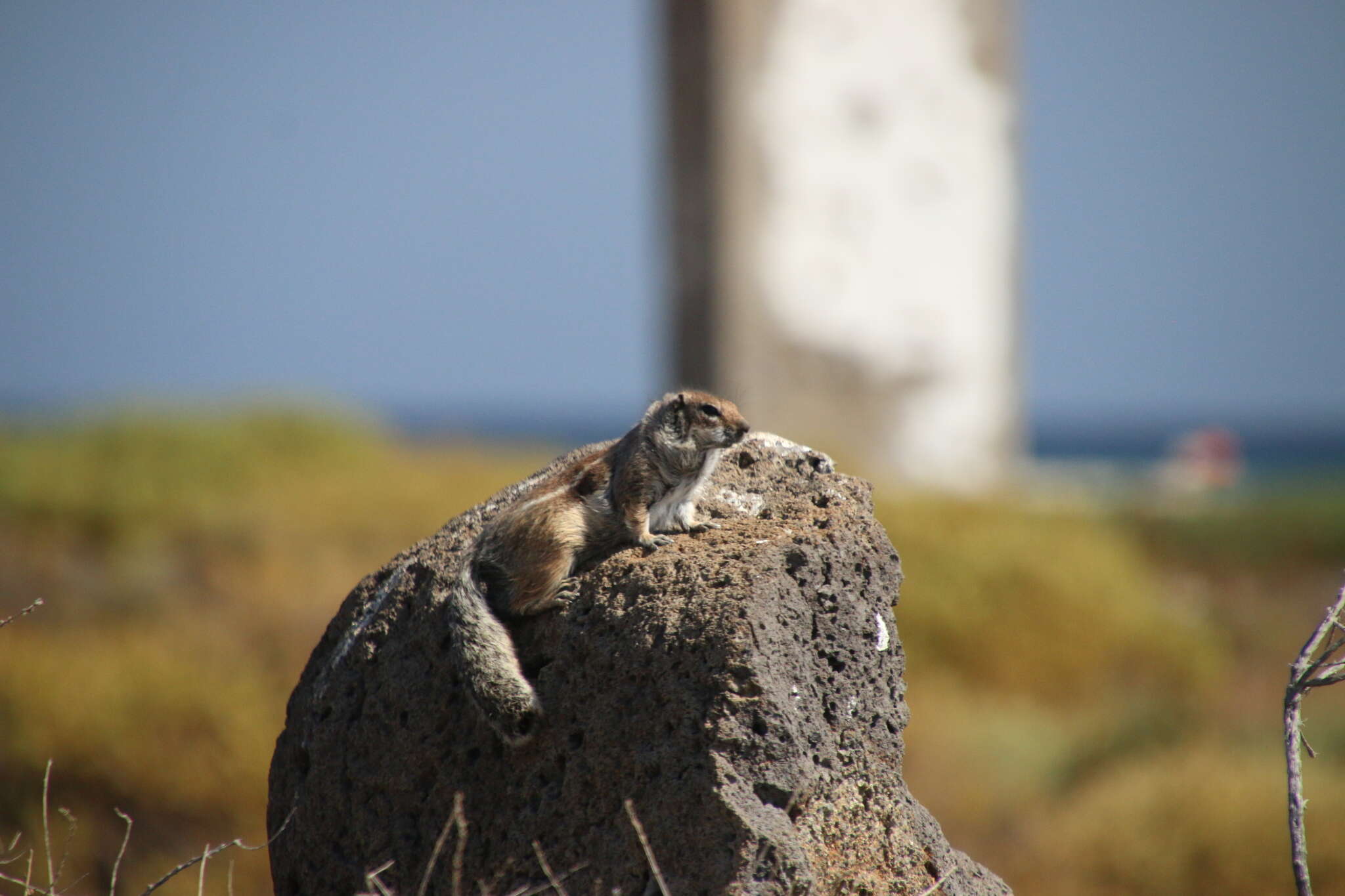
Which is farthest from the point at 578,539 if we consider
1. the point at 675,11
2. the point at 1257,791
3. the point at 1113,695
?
the point at 675,11

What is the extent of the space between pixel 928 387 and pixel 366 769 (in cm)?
1073

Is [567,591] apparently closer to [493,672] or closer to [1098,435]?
[493,672]

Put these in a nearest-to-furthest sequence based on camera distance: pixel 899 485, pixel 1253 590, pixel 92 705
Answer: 1. pixel 92 705
2. pixel 1253 590
3. pixel 899 485

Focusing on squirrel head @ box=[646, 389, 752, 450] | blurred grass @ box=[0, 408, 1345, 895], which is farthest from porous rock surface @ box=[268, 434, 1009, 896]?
blurred grass @ box=[0, 408, 1345, 895]

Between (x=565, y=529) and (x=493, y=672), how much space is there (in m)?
0.35

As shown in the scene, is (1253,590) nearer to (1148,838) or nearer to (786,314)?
(786,314)

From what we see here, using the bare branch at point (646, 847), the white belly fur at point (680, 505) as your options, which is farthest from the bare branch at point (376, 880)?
the white belly fur at point (680, 505)

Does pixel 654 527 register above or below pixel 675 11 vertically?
below

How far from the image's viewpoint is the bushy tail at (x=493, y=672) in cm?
268

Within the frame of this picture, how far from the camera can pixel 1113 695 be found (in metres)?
8.71

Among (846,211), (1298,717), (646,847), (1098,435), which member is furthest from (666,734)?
(1098,435)

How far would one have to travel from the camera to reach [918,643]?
9086 millimetres

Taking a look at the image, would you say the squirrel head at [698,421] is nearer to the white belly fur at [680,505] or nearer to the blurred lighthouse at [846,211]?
the white belly fur at [680,505]

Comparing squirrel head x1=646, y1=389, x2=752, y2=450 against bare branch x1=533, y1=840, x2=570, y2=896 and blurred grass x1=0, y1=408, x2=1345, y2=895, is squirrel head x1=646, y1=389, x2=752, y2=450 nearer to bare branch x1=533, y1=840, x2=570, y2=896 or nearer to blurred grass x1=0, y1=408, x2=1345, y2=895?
bare branch x1=533, y1=840, x2=570, y2=896
